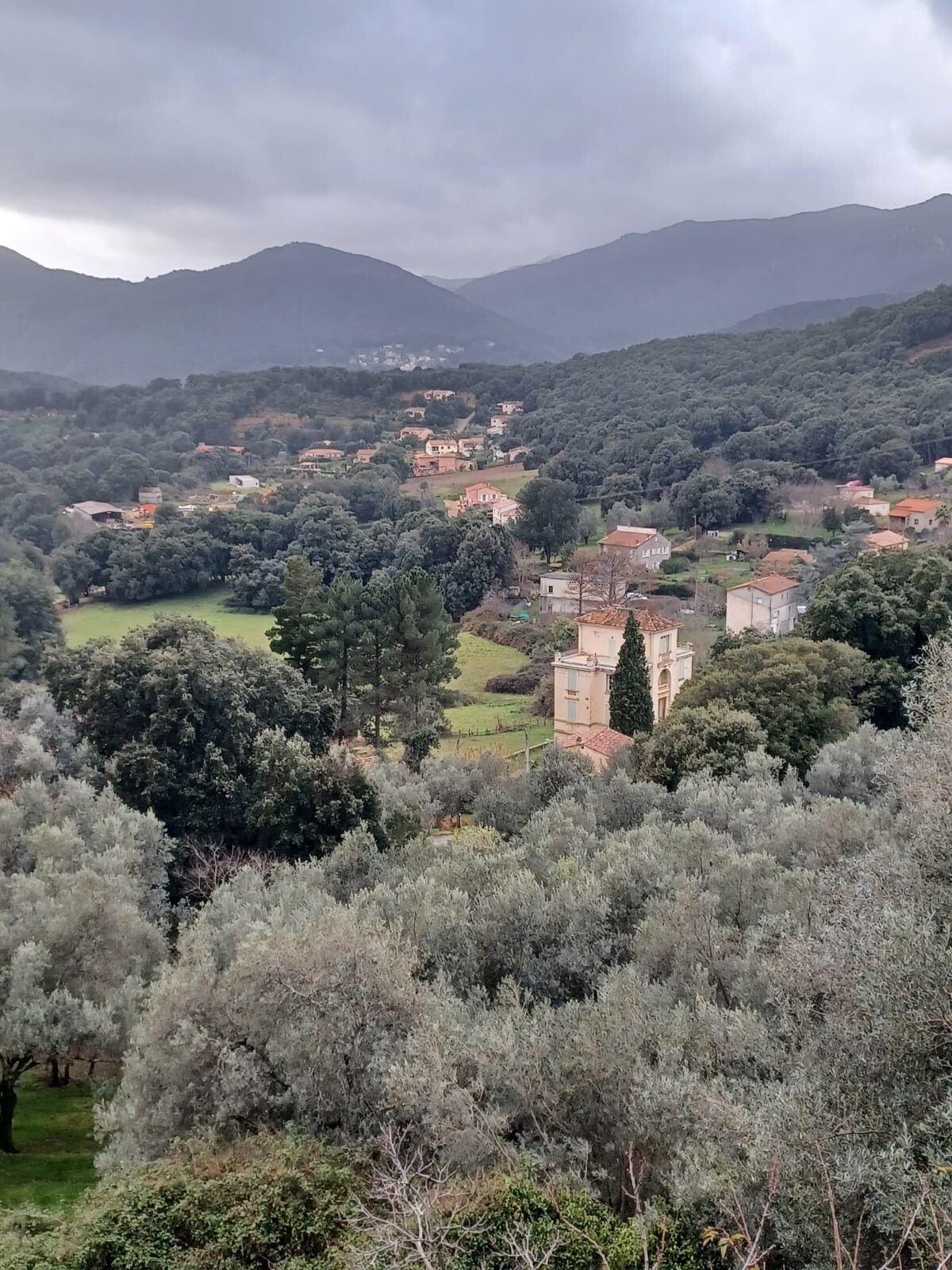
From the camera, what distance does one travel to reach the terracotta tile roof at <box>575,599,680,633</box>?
28719 millimetres

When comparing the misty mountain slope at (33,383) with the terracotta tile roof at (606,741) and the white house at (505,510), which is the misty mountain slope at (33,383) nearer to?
the white house at (505,510)

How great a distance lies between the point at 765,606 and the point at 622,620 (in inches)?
407

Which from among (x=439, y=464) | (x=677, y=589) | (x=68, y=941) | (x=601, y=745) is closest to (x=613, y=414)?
(x=439, y=464)

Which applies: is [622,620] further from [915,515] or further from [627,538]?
[915,515]

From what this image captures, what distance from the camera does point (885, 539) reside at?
4388cm

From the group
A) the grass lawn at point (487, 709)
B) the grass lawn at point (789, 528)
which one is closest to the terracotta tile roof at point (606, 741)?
the grass lawn at point (487, 709)

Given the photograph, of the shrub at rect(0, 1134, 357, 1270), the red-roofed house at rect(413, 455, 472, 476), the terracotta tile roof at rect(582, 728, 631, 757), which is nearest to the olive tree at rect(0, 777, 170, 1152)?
the shrub at rect(0, 1134, 357, 1270)

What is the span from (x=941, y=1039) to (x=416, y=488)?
224 feet

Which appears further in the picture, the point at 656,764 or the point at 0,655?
the point at 0,655

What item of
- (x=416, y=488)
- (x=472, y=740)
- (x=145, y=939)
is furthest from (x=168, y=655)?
(x=416, y=488)

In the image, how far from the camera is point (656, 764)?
64.8 feet

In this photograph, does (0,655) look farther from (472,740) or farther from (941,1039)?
(941,1039)

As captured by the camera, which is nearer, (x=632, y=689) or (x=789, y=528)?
(x=632, y=689)

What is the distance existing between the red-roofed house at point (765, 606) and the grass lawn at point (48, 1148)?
28589 mm
